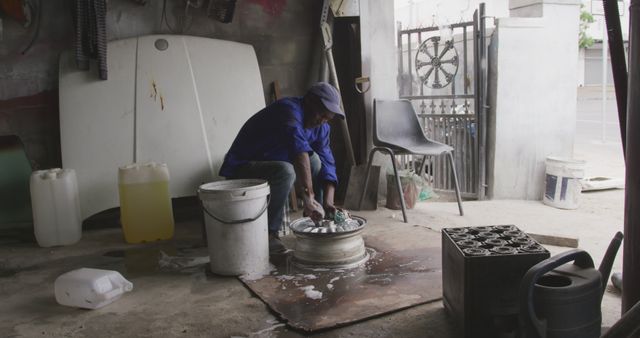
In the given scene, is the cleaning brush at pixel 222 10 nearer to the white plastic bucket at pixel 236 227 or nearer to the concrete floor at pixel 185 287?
the concrete floor at pixel 185 287

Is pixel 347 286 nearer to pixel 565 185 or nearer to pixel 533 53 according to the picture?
pixel 565 185

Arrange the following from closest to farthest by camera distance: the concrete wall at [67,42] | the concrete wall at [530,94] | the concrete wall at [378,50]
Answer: the concrete wall at [67,42], the concrete wall at [378,50], the concrete wall at [530,94]

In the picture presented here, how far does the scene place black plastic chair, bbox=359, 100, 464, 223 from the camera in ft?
13.6

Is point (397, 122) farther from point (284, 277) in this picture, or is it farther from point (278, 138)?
point (284, 277)

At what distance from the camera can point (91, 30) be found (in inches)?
145

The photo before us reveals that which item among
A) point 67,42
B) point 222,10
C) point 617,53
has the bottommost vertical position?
point 617,53

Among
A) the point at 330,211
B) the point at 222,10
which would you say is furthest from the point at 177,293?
the point at 222,10

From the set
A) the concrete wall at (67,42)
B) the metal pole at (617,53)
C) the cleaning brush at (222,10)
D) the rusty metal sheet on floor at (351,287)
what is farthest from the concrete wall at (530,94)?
the metal pole at (617,53)

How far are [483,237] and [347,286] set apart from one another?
78cm

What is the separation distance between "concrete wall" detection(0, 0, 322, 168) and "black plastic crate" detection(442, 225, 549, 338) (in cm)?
290

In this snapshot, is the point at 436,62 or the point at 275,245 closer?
the point at 275,245

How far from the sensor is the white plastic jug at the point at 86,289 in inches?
93.8

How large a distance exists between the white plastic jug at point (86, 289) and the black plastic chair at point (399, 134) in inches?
90.1

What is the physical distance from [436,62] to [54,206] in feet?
11.8
